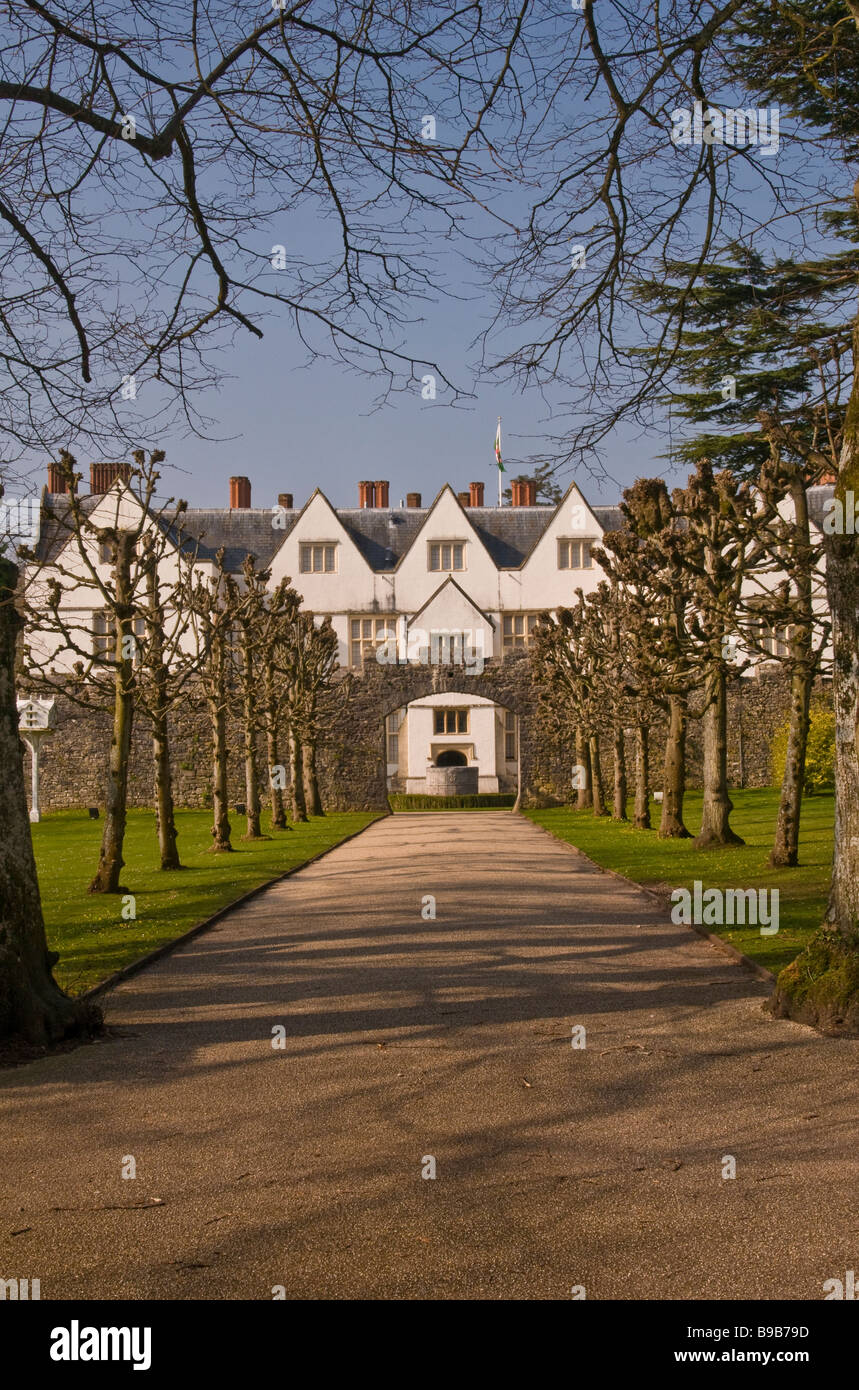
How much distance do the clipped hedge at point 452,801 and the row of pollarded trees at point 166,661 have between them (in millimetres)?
3943

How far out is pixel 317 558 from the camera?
57688 mm

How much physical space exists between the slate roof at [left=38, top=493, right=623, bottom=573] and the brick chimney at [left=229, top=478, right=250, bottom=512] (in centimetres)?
190

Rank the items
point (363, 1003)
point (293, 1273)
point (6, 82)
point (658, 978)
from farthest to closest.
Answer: point (658, 978) → point (363, 1003) → point (6, 82) → point (293, 1273)

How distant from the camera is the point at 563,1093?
736 cm

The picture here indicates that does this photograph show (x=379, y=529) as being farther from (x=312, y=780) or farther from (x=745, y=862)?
(x=745, y=862)

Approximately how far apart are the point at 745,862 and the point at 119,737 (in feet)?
34.1

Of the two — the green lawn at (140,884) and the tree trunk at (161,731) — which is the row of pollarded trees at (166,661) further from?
the green lawn at (140,884)

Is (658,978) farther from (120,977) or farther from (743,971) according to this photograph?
(120,977)

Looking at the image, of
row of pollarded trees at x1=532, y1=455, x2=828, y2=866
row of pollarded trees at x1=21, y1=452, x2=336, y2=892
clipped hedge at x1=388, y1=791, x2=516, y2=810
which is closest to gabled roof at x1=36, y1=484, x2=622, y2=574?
row of pollarded trees at x1=21, y1=452, x2=336, y2=892

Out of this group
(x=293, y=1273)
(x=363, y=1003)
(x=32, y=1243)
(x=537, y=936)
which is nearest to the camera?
(x=293, y=1273)

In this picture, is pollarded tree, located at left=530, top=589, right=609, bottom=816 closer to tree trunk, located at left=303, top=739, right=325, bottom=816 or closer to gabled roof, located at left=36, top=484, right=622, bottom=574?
tree trunk, located at left=303, top=739, right=325, bottom=816

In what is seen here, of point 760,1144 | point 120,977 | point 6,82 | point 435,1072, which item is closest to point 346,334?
point 6,82

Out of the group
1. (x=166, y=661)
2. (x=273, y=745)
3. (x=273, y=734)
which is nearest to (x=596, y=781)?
(x=273, y=734)

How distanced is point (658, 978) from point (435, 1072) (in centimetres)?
371
